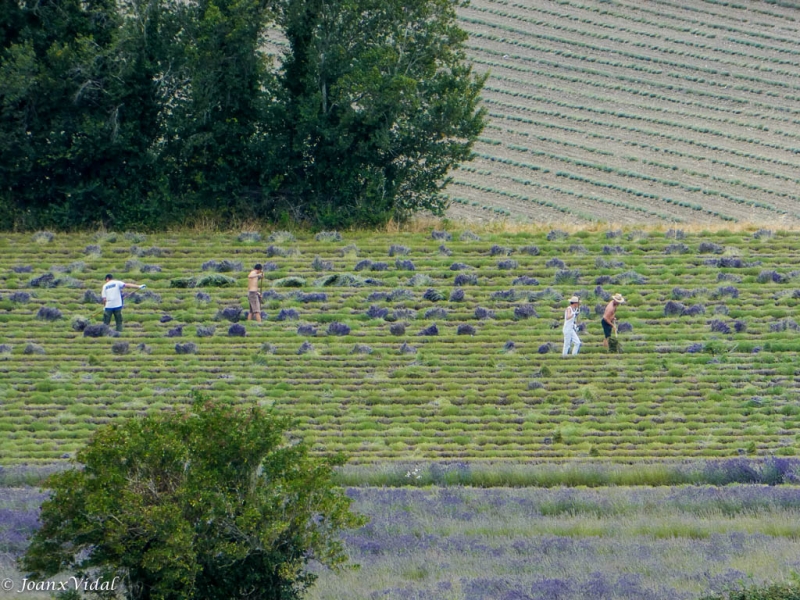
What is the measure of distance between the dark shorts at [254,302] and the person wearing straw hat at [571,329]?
7.22 m

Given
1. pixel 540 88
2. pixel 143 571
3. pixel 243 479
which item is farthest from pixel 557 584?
pixel 540 88

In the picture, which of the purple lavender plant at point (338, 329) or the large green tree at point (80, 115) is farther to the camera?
the large green tree at point (80, 115)

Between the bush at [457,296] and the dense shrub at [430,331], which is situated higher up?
the bush at [457,296]

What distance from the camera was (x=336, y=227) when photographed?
3778 centimetres

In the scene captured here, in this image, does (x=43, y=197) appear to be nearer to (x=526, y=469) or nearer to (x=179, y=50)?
(x=179, y=50)

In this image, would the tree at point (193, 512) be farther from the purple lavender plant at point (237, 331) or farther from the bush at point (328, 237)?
the bush at point (328, 237)

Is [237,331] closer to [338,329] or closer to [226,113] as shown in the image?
[338,329]

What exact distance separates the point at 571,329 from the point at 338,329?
5637 millimetres

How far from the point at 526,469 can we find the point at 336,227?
1855cm

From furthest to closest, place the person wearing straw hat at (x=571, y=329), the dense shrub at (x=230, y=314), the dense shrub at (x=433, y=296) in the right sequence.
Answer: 1. the dense shrub at (x=433, y=296)
2. the dense shrub at (x=230, y=314)
3. the person wearing straw hat at (x=571, y=329)

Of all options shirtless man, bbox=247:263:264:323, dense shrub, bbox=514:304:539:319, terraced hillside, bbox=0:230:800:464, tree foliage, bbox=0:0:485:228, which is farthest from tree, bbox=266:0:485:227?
dense shrub, bbox=514:304:539:319

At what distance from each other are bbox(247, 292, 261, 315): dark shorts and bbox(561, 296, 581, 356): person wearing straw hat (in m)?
7.22

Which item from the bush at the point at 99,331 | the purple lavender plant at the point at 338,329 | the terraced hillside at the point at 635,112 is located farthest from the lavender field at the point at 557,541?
the terraced hillside at the point at 635,112

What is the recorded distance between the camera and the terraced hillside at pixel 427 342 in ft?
75.3
